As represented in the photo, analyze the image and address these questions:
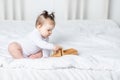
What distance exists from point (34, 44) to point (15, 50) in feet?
0.42

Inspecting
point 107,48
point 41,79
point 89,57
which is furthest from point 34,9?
point 41,79

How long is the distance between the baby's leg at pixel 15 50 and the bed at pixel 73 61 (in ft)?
0.11

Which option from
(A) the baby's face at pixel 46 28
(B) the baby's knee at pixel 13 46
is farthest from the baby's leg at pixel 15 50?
(A) the baby's face at pixel 46 28

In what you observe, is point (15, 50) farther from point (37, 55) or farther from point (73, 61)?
point (73, 61)

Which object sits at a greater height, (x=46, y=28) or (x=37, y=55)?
(x=46, y=28)

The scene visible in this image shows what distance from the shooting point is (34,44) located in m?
1.74

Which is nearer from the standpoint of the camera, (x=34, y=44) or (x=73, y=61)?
Answer: (x=73, y=61)

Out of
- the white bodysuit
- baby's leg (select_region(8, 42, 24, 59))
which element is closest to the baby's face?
the white bodysuit

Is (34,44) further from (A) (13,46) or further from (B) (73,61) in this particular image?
(B) (73,61)

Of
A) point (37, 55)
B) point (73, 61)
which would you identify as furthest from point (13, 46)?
point (73, 61)

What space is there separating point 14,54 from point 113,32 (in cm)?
90

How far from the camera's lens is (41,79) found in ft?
4.55

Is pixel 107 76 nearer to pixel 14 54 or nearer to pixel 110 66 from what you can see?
pixel 110 66

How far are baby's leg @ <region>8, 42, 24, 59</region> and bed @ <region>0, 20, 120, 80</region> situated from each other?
3 centimetres
